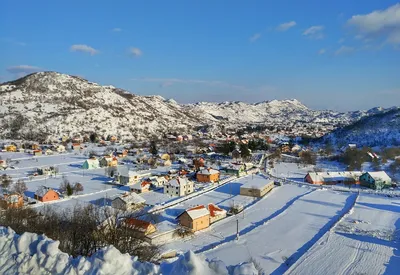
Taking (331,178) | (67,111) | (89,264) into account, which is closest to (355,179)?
(331,178)

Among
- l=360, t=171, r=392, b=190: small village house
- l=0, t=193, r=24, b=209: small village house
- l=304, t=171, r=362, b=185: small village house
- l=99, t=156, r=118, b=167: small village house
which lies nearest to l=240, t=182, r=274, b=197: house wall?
l=304, t=171, r=362, b=185: small village house

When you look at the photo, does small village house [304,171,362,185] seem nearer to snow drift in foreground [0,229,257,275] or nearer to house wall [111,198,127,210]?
house wall [111,198,127,210]

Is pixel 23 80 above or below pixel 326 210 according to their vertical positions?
above

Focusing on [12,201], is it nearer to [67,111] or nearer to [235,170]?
[235,170]

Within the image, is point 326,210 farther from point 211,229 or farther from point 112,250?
point 112,250

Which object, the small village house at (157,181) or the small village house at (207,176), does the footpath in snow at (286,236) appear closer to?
the small village house at (207,176)

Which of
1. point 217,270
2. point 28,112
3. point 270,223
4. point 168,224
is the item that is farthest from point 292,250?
point 28,112
